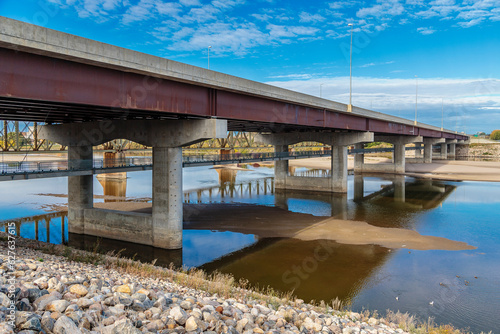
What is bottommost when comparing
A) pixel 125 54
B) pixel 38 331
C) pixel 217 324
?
pixel 217 324

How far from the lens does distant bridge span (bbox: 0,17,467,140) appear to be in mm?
12227

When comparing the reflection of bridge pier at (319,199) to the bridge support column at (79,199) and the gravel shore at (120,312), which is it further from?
the gravel shore at (120,312)

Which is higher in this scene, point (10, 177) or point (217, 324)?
point (10, 177)

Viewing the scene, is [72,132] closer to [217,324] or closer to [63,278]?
[63,278]

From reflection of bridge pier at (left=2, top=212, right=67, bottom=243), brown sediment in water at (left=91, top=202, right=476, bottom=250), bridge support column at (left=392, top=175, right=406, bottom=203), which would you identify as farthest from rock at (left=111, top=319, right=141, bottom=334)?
bridge support column at (left=392, top=175, right=406, bottom=203)

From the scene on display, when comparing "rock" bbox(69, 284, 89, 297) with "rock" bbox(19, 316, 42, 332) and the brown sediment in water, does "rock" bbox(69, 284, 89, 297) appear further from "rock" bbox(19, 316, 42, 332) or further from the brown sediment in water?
the brown sediment in water

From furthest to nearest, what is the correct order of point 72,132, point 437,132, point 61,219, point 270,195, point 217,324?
point 437,132, point 270,195, point 61,219, point 72,132, point 217,324

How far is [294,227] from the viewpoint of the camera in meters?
26.5

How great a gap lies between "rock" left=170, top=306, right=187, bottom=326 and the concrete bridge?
31.6 feet

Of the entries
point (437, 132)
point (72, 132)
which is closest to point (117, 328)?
point (72, 132)

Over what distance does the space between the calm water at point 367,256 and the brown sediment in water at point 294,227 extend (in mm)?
1019

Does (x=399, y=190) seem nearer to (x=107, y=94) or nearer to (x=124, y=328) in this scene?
(x=107, y=94)

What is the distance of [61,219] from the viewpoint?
2852cm

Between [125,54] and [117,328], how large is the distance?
39.4 ft
